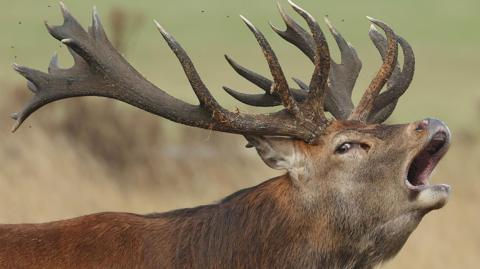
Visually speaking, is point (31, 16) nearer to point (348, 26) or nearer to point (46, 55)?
point (46, 55)

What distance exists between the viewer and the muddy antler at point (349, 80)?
830 centimetres

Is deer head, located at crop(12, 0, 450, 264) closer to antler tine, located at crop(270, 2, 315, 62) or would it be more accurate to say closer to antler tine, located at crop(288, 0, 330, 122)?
antler tine, located at crop(288, 0, 330, 122)

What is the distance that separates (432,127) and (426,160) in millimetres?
238

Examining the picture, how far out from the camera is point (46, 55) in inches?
1425

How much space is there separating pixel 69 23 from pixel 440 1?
44.3 metres

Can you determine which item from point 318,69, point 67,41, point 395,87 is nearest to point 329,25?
point 395,87

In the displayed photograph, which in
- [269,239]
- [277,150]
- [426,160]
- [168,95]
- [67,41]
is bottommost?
[269,239]

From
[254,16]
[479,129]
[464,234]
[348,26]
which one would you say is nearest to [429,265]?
[464,234]

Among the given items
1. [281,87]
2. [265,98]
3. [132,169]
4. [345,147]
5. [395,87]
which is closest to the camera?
[345,147]

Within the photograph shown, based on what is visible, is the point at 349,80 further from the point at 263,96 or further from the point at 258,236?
the point at 258,236

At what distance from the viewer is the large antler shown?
26.2 ft

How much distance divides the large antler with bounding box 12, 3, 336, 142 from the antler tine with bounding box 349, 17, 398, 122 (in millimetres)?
383

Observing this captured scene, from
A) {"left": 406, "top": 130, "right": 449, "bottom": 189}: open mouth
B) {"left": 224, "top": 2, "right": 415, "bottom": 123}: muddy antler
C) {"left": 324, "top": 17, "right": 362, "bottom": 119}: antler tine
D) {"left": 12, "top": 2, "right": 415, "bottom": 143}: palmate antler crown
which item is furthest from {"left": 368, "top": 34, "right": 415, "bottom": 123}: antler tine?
{"left": 406, "top": 130, "right": 449, "bottom": 189}: open mouth

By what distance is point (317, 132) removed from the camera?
804cm
